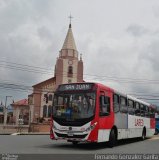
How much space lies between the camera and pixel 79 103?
595 inches

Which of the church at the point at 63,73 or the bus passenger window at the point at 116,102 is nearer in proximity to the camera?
the bus passenger window at the point at 116,102

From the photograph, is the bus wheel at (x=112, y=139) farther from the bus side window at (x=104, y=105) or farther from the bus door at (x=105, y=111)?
the bus side window at (x=104, y=105)

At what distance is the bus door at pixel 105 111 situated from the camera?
15258mm

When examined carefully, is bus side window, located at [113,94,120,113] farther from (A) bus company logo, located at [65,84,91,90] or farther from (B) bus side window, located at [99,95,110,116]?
(A) bus company logo, located at [65,84,91,90]

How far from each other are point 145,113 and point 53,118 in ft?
32.9

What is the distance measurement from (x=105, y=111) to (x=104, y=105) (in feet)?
0.99

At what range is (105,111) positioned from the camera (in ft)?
51.6

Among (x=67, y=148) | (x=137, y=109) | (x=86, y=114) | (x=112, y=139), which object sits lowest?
(x=67, y=148)

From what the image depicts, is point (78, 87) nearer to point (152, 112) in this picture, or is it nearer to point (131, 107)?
point (131, 107)

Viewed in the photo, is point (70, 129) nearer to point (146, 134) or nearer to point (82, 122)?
point (82, 122)

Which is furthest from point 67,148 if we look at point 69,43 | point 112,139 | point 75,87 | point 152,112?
point 69,43

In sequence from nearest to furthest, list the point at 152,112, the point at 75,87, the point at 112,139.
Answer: the point at 75,87, the point at 112,139, the point at 152,112

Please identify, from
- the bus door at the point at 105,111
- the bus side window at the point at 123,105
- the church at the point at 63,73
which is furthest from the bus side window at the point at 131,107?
the church at the point at 63,73

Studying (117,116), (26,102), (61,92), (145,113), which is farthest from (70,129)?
(26,102)
